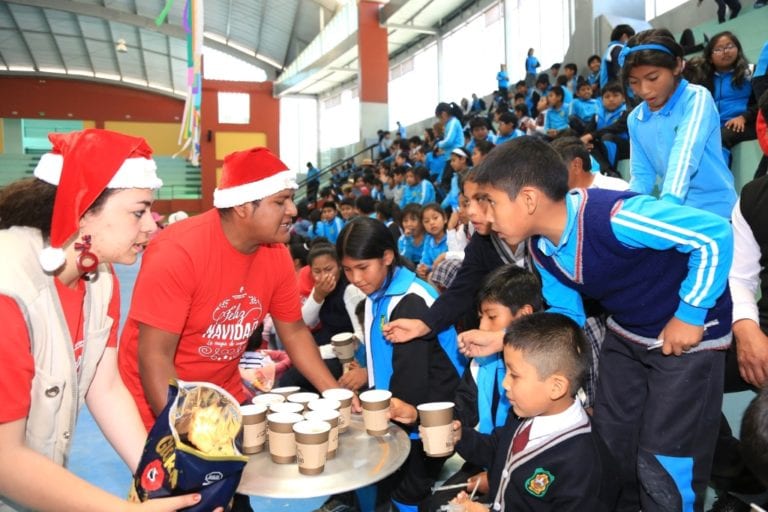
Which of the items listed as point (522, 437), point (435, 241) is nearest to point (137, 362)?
point (522, 437)

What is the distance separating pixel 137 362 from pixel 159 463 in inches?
38.5

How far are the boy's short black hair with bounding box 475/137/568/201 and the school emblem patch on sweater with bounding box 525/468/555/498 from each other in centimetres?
76

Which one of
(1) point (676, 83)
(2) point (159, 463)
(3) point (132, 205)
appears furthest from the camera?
(1) point (676, 83)

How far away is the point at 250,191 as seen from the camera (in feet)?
7.11

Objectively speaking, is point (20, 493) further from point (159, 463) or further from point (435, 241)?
point (435, 241)

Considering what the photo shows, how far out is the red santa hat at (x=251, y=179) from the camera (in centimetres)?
216

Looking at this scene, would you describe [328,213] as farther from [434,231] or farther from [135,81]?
[135,81]

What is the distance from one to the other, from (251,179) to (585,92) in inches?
252

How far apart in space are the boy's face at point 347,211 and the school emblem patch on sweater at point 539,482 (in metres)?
8.01

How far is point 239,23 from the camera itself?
23.9 metres

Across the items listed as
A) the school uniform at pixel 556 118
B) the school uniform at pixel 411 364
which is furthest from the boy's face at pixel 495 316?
the school uniform at pixel 556 118

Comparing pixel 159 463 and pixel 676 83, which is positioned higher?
pixel 676 83

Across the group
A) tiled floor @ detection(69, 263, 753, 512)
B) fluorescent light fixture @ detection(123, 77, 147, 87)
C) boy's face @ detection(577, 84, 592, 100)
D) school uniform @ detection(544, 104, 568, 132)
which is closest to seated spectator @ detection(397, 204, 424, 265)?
school uniform @ detection(544, 104, 568, 132)

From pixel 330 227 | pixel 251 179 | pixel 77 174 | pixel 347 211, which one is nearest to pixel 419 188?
pixel 347 211
